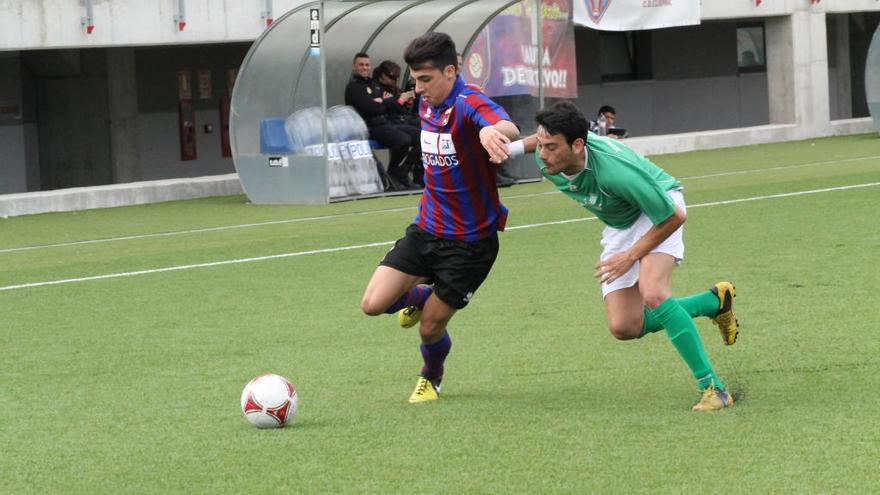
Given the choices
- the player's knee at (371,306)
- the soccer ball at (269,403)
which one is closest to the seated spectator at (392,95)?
the player's knee at (371,306)

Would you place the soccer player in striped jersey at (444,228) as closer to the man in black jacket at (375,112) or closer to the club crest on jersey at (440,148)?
the club crest on jersey at (440,148)

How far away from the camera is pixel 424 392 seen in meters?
7.82

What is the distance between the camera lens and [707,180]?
21031 mm

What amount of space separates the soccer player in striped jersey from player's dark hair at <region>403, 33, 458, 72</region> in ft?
0.14

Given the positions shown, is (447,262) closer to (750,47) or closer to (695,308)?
→ (695,308)

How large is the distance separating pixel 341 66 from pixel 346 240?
7.73m

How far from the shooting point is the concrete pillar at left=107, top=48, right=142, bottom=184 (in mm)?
25922

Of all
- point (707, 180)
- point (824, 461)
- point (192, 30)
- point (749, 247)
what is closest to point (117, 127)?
point (192, 30)

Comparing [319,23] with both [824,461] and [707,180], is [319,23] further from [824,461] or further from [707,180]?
[824,461]

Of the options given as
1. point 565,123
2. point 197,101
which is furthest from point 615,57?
point 565,123

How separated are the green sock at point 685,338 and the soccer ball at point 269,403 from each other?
1.73 m

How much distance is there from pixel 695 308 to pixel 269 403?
7.03 feet

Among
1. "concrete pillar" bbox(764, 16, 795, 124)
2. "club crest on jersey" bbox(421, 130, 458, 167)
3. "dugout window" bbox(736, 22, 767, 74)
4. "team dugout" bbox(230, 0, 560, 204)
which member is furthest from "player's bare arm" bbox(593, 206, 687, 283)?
"dugout window" bbox(736, 22, 767, 74)

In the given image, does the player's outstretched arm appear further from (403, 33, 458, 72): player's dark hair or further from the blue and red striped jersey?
(403, 33, 458, 72): player's dark hair
